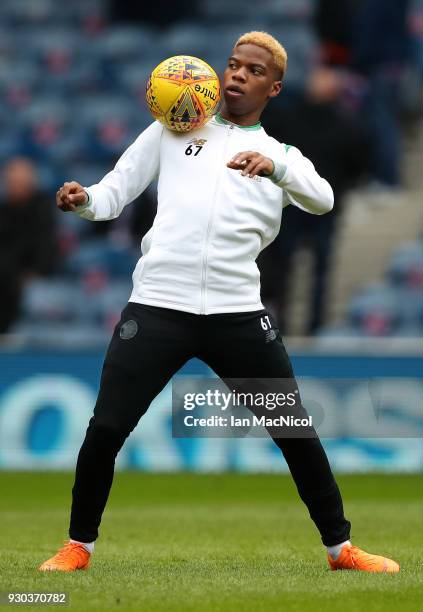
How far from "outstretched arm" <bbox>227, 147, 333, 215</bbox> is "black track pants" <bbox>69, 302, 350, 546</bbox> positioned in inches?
19.5

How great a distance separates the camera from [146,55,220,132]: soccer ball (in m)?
5.61

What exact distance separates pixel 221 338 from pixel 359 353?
21.8ft

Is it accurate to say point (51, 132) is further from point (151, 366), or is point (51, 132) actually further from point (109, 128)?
point (151, 366)

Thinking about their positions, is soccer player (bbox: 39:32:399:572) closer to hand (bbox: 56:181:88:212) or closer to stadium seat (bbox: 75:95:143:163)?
hand (bbox: 56:181:88:212)

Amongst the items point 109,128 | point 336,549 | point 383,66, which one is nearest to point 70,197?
point 336,549

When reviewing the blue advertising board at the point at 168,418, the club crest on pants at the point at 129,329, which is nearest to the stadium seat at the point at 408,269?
the blue advertising board at the point at 168,418

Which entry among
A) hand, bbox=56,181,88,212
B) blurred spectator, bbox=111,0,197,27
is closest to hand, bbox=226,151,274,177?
hand, bbox=56,181,88,212

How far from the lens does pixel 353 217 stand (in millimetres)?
16953

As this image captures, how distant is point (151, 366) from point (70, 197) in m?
0.73

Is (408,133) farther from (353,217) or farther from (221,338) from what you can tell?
(221,338)

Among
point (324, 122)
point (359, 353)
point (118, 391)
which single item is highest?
point (324, 122)

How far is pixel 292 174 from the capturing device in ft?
18.3

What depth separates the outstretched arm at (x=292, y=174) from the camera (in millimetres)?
5355

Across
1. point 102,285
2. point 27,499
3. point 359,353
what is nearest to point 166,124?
point 27,499
